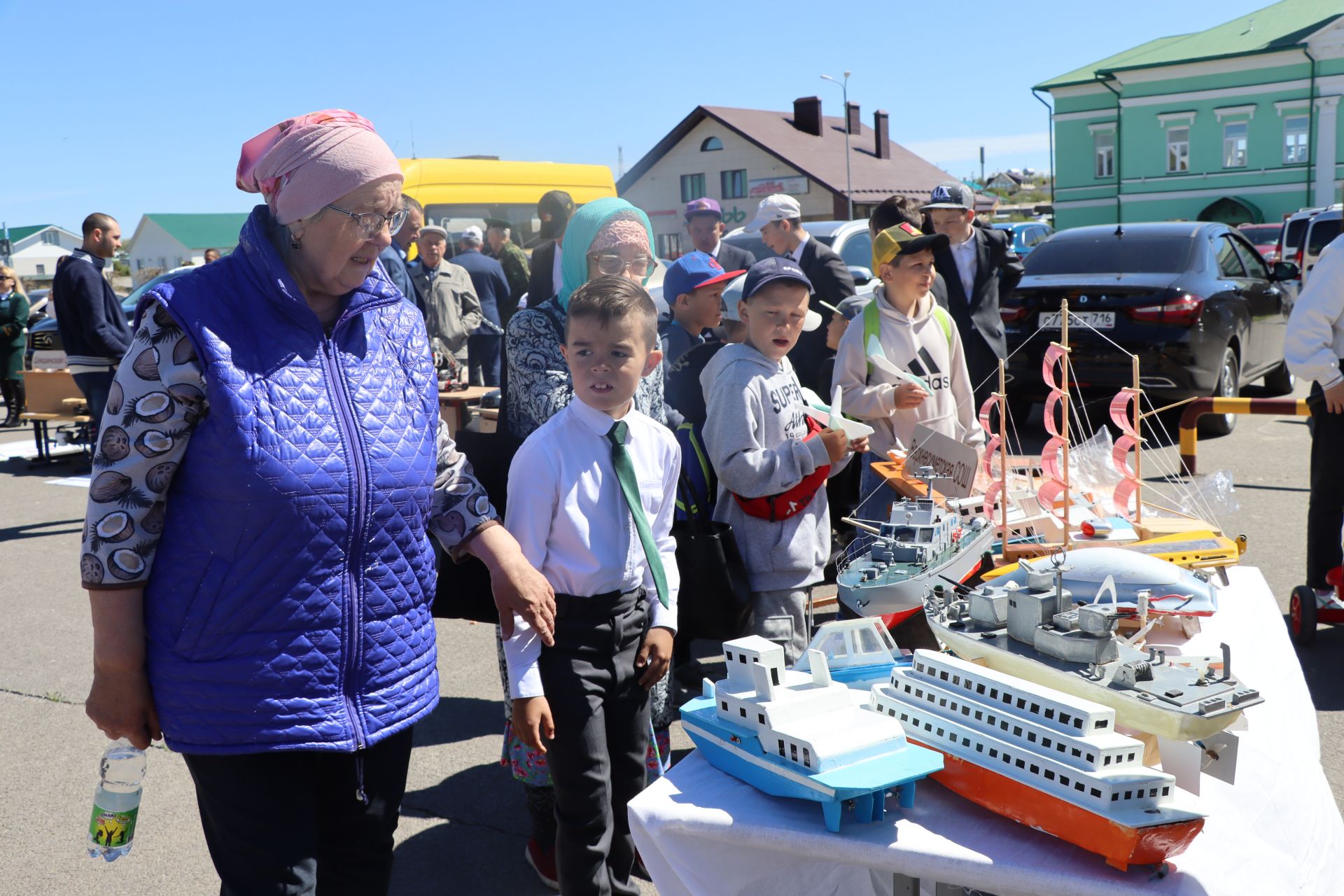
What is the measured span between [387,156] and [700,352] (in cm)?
250

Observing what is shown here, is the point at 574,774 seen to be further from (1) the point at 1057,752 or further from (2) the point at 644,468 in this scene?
(1) the point at 1057,752

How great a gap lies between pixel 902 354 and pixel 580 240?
5.09 feet

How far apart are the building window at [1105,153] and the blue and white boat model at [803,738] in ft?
159

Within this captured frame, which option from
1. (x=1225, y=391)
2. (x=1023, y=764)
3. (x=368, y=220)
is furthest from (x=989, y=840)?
(x=1225, y=391)

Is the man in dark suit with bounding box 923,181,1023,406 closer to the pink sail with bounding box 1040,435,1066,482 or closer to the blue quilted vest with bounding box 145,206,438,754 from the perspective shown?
the pink sail with bounding box 1040,435,1066,482

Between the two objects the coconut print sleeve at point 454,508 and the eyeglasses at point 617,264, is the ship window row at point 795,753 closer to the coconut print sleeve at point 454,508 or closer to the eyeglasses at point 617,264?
the coconut print sleeve at point 454,508

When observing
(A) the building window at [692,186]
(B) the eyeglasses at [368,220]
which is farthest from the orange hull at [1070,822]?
(A) the building window at [692,186]

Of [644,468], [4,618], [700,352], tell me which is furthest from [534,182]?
[644,468]

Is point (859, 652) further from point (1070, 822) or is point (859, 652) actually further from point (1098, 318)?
point (1098, 318)

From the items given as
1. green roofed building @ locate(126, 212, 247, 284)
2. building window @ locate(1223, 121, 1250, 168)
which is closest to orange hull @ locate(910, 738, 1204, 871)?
building window @ locate(1223, 121, 1250, 168)

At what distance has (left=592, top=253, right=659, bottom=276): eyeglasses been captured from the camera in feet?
10.1

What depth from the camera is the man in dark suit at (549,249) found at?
757cm

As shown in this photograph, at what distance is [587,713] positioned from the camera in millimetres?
2453

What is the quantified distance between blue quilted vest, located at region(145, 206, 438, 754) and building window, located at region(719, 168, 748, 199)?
44.9m
